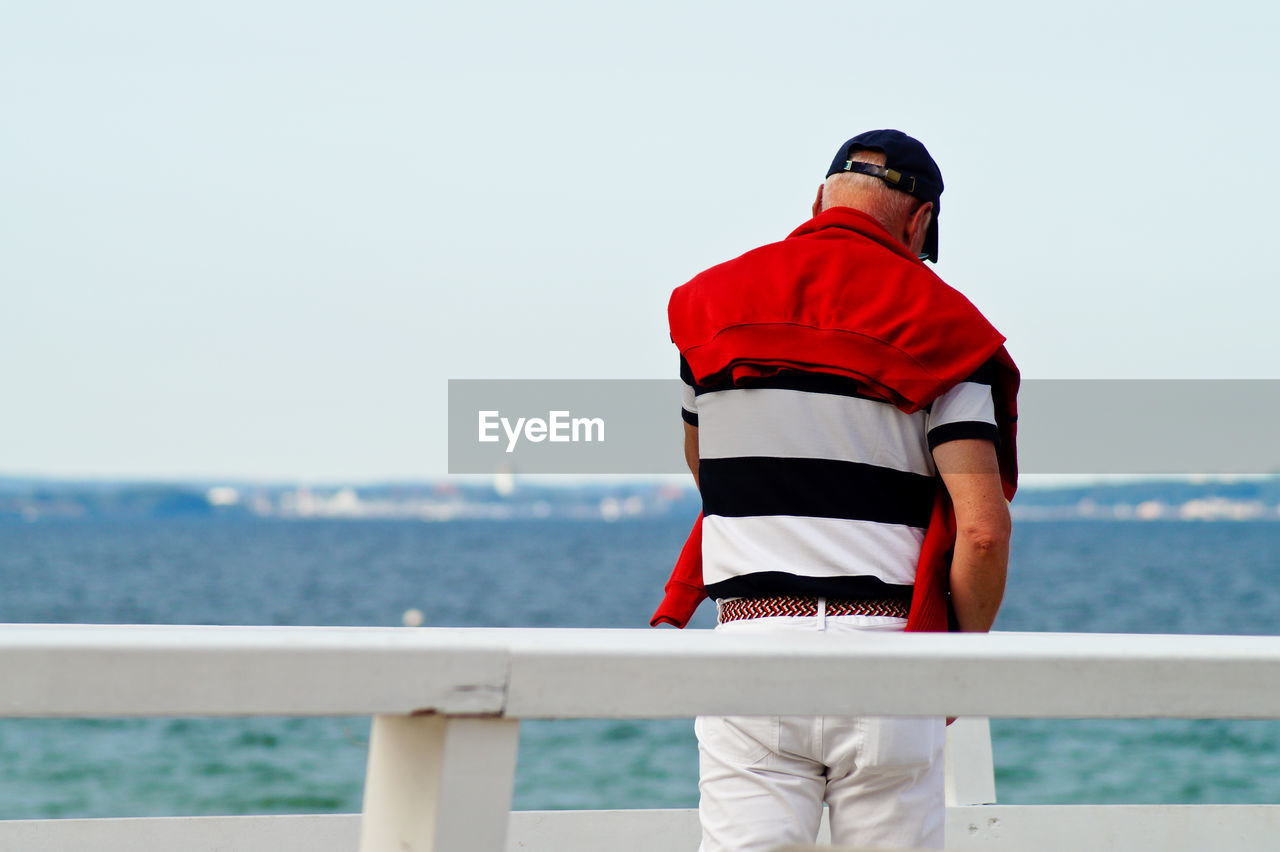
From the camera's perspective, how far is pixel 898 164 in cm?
221

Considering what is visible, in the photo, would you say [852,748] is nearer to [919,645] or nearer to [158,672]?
[919,645]

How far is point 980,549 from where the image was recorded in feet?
6.51

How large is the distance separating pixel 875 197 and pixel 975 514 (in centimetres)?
58

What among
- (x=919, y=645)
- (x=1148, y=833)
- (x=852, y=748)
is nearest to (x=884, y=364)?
(x=852, y=748)

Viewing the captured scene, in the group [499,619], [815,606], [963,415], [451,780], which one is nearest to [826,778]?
[815,606]

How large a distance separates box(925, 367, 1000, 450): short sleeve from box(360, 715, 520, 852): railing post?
1.11 m

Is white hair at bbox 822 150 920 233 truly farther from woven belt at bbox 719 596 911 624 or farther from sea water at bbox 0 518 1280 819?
sea water at bbox 0 518 1280 819

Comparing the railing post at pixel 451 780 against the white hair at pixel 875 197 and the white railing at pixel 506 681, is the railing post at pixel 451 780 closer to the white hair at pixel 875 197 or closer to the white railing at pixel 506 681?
the white railing at pixel 506 681

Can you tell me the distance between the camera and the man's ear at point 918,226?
2271mm

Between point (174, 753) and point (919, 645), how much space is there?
23.8m

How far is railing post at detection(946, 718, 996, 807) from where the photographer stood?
287cm

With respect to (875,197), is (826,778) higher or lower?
lower

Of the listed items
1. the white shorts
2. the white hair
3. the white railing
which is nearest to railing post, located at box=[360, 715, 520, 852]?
the white railing

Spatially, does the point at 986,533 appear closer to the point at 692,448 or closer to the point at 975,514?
the point at 975,514
